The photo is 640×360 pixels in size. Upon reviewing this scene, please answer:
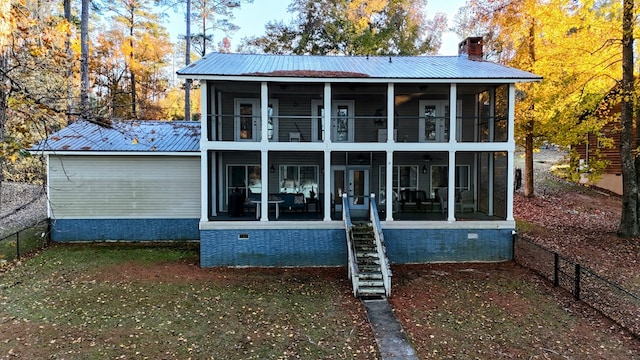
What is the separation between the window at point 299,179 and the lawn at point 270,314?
4.48 m

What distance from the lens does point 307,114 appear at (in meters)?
16.3

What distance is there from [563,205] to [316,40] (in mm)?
19042

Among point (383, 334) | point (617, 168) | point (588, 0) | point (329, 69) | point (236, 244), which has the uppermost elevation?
point (588, 0)

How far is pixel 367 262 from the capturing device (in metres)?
11.6

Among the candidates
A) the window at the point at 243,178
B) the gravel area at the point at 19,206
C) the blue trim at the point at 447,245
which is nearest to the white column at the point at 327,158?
the blue trim at the point at 447,245

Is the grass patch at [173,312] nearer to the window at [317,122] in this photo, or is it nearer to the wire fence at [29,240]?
the wire fence at [29,240]

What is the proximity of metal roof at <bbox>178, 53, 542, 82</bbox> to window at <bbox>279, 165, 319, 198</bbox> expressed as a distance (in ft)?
13.7

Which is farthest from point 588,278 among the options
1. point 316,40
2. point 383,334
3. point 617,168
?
point 316,40

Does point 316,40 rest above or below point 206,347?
above

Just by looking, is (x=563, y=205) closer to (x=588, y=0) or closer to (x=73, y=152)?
(x=588, y=0)

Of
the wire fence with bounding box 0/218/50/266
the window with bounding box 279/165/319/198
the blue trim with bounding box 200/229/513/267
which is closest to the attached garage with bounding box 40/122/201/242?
the wire fence with bounding box 0/218/50/266

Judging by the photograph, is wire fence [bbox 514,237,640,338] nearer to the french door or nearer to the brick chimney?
the french door

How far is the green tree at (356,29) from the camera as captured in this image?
27.1 m

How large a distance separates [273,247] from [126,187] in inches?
278
